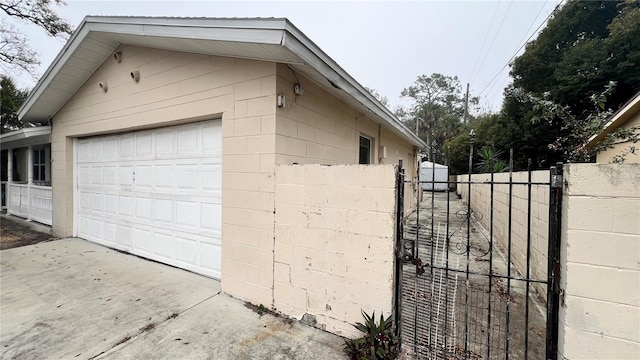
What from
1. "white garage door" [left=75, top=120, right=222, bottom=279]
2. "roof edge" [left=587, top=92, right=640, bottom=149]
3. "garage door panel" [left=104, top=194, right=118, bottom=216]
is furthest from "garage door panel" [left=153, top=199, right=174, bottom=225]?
"roof edge" [left=587, top=92, right=640, bottom=149]

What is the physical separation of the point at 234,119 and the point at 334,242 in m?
2.05

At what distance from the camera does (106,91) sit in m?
5.27

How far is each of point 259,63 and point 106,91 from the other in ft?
13.0

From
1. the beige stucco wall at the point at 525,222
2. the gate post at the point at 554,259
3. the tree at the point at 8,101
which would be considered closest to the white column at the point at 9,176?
the tree at the point at 8,101

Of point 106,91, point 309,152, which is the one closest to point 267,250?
point 309,152

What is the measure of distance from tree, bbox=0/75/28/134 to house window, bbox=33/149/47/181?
788 centimetres

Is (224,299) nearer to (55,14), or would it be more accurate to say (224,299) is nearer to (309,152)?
(309,152)

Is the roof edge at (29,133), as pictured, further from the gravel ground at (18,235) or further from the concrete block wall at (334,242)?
the concrete block wall at (334,242)

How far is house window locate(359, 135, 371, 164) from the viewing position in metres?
6.42

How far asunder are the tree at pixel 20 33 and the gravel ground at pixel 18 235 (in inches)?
273

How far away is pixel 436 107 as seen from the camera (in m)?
31.9

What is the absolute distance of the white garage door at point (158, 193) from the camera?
4066 millimetres

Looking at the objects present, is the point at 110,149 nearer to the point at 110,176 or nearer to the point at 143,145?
the point at 110,176

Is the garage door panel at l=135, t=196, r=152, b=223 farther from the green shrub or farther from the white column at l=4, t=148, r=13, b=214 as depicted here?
the white column at l=4, t=148, r=13, b=214
